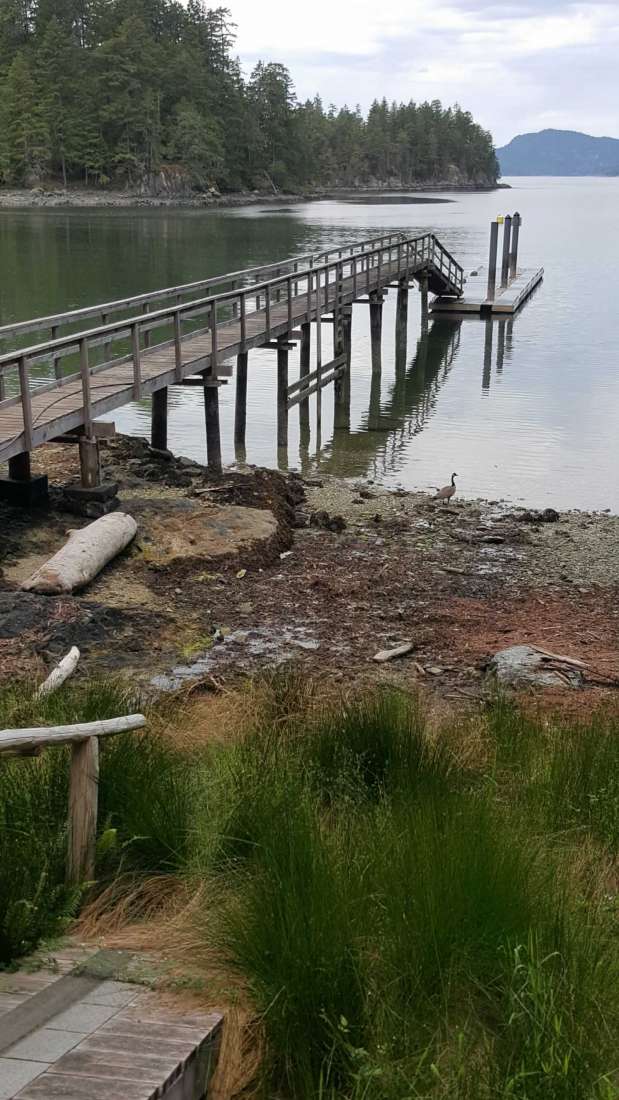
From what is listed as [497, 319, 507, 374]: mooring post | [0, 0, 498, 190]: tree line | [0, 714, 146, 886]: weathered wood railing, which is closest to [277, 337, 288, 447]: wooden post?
[497, 319, 507, 374]: mooring post

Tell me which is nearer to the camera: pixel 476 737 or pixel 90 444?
pixel 476 737

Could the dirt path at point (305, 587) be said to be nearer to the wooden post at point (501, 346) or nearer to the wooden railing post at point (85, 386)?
the wooden railing post at point (85, 386)

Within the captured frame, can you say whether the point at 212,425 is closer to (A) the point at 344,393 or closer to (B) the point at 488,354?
(A) the point at 344,393

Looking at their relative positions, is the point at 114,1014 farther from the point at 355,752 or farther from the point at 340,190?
the point at 340,190

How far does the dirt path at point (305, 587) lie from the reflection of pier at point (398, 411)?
3.87m

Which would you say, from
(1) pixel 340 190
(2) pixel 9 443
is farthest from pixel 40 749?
(1) pixel 340 190

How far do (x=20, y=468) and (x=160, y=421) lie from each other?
17.4 feet

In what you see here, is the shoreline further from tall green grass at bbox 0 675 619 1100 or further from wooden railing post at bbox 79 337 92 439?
tall green grass at bbox 0 675 619 1100

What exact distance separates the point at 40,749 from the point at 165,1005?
94 cm

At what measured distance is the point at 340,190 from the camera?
166 meters

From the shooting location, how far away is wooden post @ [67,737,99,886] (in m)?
4.02

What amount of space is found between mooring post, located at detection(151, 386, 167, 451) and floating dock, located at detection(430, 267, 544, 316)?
70.3 ft

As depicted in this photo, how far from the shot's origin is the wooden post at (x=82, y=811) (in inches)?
158

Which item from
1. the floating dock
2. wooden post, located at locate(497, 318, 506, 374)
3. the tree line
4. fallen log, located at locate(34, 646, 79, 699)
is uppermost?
the tree line
